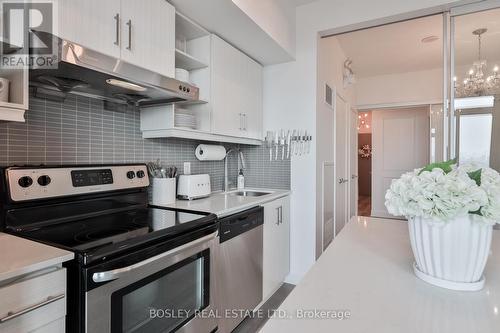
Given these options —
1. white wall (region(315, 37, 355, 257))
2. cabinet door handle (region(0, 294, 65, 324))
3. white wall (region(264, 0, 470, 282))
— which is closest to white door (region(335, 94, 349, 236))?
white wall (region(315, 37, 355, 257))

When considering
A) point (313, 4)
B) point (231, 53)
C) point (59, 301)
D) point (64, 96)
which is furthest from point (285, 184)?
point (59, 301)

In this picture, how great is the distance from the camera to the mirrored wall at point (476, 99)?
2186mm

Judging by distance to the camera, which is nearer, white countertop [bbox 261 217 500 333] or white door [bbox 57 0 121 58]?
white countertop [bbox 261 217 500 333]

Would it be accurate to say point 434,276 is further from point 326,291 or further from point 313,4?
point 313,4

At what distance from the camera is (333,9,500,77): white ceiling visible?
2.14 m

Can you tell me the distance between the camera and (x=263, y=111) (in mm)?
2842

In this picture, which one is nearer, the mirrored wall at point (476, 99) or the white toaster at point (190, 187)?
the white toaster at point (190, 187)

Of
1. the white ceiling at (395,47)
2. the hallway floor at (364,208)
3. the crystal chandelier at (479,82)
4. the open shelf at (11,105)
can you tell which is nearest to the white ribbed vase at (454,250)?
the open shelf at (11,105)

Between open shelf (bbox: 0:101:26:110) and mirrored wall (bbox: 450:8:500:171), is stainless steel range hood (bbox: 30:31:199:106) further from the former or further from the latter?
mirrored wall (bbox: 450:8:500:171)

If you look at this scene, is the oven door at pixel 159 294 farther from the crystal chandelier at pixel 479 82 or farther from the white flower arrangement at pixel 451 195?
the crystal chandelier at pixel 479 82

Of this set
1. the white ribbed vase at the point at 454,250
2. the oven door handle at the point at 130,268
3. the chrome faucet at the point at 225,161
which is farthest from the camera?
the chrome faucet at the point at 225,161

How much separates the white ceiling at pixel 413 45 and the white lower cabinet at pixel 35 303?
2.90 meters

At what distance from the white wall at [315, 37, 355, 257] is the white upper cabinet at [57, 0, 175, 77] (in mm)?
1532

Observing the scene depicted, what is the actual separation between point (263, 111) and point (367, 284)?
2252mm
